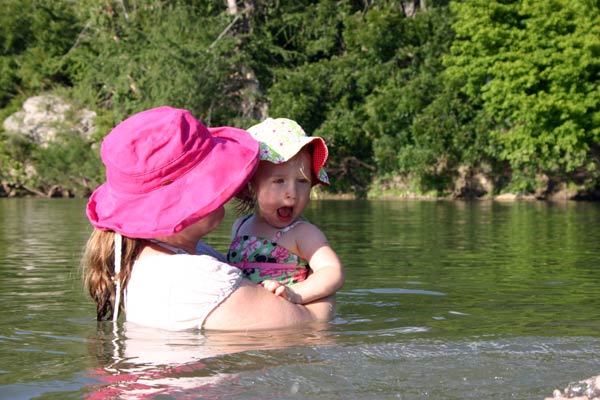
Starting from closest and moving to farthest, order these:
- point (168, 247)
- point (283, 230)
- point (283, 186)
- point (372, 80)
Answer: point (168, 247), point (283, 186), point (283, 230), point (372, 80)

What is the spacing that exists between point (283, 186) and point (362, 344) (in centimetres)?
89

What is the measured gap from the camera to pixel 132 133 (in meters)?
4.55

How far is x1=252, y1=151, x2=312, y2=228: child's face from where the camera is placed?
16.7 feet

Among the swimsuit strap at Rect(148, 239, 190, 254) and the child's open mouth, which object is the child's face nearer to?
the child's open mouth

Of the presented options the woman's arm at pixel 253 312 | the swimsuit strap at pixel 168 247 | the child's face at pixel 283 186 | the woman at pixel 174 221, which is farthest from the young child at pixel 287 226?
the swimsuit strap at pixel 168 247

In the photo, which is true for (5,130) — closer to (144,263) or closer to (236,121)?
(236,121)

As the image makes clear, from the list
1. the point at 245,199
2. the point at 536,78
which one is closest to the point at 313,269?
the point at 245,199

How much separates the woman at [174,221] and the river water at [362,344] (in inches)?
5.0

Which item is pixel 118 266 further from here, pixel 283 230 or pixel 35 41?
pixel 35 41

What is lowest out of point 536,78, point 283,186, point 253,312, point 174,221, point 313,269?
point 253,312

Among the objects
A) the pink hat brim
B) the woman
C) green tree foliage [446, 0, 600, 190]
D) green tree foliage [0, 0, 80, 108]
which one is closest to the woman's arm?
the woman

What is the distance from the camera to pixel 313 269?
16.8ft

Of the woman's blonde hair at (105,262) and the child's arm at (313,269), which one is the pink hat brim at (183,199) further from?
the child's arm at (313,269)

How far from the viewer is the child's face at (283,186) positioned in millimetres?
5102
